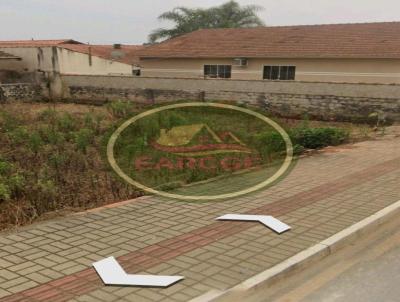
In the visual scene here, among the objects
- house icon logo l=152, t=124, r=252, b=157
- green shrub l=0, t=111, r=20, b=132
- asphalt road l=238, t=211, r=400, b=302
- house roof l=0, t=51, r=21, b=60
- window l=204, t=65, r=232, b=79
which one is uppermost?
house roof l=0, t=51, r=21, b=60

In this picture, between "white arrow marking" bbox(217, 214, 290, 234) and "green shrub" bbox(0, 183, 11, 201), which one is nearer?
"white arrow marking" bbox(217, 214, 290, 234)

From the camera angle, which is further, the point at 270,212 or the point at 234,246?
the point at 270,212

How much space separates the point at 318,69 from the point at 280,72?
2095 mm

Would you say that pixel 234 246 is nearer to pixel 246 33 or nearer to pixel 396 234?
pixel 396 234

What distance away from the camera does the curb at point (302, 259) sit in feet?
11.9

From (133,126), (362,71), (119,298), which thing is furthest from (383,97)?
(119,298)

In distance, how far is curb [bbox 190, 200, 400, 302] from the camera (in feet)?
11.9

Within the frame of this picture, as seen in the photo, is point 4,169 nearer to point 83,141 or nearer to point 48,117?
point 83,141

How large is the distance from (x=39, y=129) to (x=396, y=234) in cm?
950

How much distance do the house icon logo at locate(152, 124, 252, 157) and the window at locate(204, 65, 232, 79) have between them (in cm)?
1225

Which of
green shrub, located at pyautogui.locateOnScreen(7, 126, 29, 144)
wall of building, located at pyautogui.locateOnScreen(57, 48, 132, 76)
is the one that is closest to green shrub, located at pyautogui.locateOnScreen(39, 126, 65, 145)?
green shrub, located at pyautogui.locateOnScreen(7, 126, 29, 144)

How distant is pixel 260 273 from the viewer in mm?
3971

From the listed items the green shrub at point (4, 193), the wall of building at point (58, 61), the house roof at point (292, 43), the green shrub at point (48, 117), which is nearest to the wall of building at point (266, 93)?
the wall of building at point (58, 61)

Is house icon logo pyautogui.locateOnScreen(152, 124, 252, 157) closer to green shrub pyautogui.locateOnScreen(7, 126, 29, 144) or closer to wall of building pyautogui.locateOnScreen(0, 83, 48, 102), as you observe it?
green shrub pyautogui.locateOnScreen(7, 126, 29, 144)
